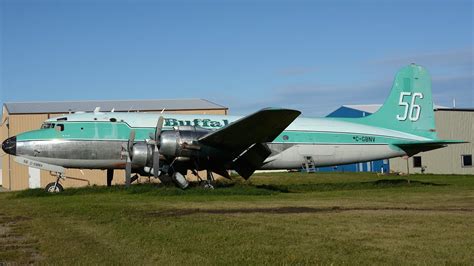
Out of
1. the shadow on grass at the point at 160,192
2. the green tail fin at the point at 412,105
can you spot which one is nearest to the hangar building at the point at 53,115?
the shadow on grass at the point at 160,192

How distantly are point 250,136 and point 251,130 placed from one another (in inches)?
18.0

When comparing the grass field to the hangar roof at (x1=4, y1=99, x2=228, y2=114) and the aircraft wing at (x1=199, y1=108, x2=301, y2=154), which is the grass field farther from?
the hangar roof at (x1=4, y1=99, x2=228, y2=114)

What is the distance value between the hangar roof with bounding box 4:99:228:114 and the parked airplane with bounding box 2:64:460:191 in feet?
63.2

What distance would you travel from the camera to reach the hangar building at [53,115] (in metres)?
40.0

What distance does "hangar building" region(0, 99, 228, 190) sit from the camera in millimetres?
40000

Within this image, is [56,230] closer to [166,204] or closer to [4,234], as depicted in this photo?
[4,234]

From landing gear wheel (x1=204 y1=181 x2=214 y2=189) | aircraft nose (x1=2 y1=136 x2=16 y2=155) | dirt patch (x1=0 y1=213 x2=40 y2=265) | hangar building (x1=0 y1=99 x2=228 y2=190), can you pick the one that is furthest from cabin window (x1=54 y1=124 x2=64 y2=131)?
hangar building (x1=0 y1=99 x2=228 y2=190)

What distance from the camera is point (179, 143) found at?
19906 millimetres

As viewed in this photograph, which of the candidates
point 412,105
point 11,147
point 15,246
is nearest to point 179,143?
point 11,147

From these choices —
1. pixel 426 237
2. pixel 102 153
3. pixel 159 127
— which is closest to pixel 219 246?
pixel 426 237

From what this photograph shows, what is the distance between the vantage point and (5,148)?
74.3 feet

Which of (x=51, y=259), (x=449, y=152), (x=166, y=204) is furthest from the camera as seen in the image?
(x=449, y=152)

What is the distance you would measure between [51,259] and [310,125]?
17.9 metres

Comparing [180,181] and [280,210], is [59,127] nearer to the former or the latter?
[180,181]
